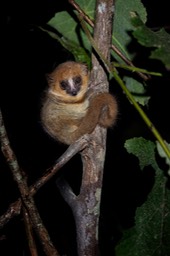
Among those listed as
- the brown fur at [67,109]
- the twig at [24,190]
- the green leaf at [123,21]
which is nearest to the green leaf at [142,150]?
the brown fur at [67,109]

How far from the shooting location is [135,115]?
3420 mm

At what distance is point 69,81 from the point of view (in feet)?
10.6

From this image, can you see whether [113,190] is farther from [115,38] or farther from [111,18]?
[111,18]

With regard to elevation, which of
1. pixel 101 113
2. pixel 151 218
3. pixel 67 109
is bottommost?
pixel 151 218

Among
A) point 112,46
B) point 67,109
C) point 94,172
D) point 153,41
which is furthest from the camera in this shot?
point 67,109

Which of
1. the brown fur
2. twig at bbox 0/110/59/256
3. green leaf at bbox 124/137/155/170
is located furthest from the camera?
the brown fur

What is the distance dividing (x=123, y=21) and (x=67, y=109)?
29.8 inches

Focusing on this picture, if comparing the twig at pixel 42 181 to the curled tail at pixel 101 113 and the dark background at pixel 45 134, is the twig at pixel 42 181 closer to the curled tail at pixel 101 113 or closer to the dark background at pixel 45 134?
the curled tail at pixel 101 113

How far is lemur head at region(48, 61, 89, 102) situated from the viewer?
3045 mm

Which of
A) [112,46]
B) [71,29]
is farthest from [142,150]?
[71,29]

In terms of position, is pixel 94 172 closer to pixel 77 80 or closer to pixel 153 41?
pixel 153 41

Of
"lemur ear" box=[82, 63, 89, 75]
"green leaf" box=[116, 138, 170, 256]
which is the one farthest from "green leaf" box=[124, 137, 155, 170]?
"lemur ear" box=[82, 63, 89, 75]

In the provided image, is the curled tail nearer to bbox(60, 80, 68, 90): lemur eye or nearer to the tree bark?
the tree bark

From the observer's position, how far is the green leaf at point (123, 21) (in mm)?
2559
